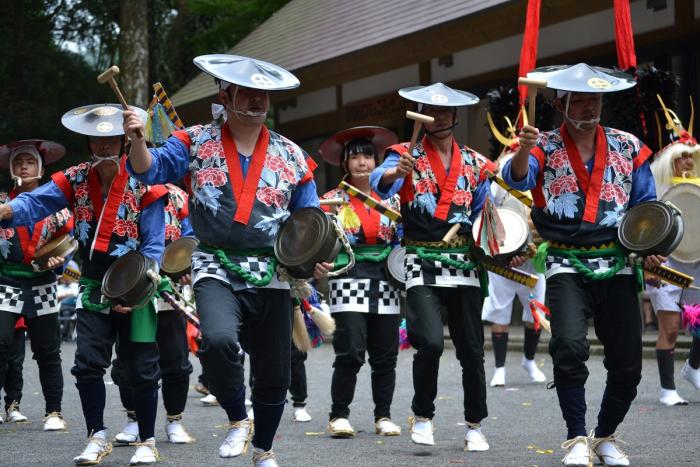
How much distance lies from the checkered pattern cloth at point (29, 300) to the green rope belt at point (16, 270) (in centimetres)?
9

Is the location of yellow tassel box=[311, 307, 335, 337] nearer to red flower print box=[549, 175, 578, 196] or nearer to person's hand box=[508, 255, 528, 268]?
person's hand box=[508, 255, 528, 268]

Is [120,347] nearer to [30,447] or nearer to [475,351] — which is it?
[30,447]

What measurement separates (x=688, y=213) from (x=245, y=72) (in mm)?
3996

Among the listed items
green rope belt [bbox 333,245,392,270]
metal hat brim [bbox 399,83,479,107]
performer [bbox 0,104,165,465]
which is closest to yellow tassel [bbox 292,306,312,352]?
performer [bbox 0,104,165,465]

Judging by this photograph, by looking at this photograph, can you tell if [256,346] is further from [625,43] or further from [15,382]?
[15,382]

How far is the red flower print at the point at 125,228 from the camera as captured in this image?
6477mm

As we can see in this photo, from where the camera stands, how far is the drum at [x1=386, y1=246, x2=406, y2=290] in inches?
305

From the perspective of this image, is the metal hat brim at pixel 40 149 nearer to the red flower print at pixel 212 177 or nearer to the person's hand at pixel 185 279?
the person's hand at pixel 185 279

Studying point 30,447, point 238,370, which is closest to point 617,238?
point 238,370

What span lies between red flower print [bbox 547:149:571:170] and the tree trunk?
41.3ft

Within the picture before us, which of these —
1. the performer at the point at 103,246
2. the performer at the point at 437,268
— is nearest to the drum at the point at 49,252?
the performer at the point at 103,246

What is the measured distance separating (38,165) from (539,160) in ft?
12.9

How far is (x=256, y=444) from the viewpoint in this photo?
5469 millimetres

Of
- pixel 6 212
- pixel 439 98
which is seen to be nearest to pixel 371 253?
pixel 439 98
